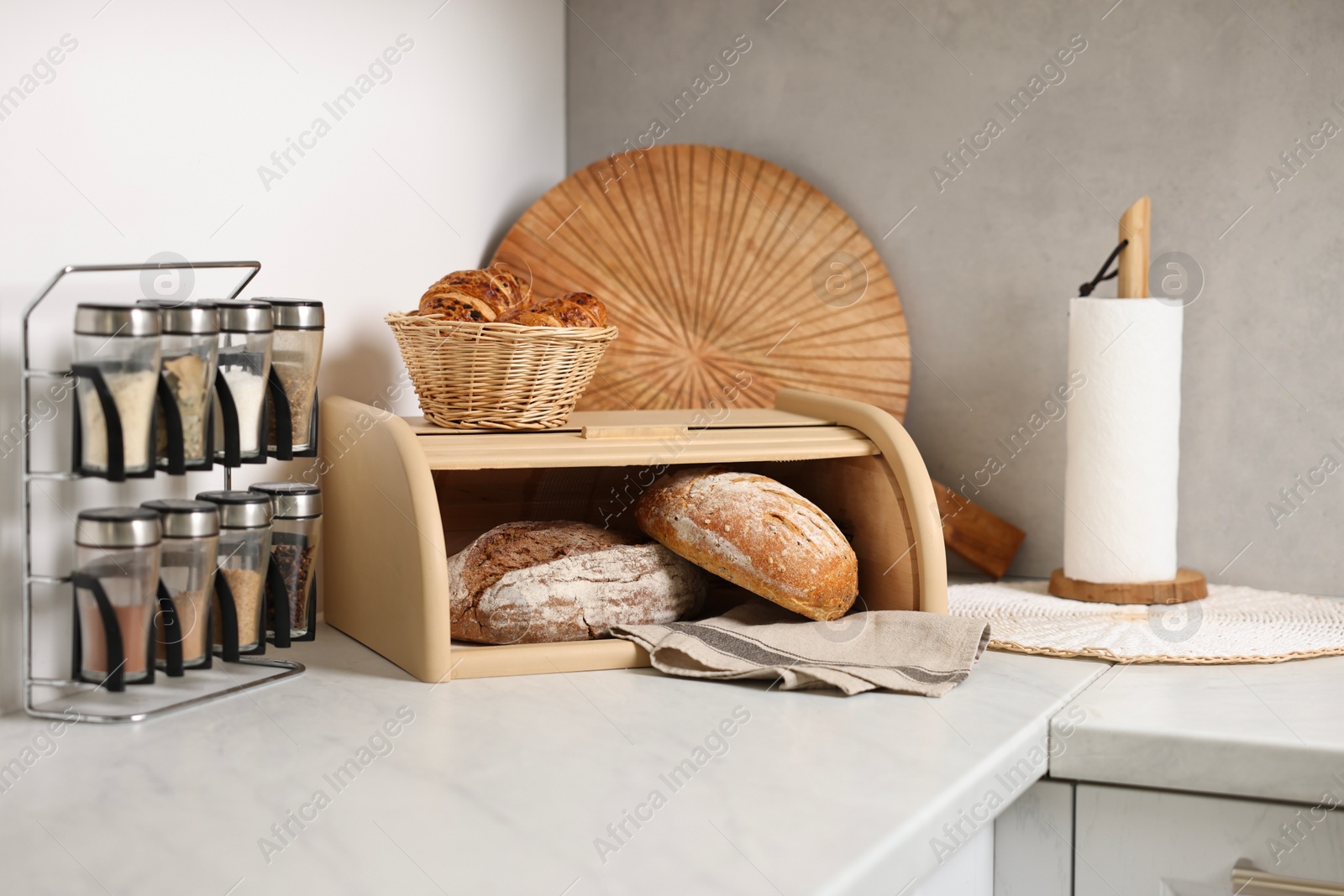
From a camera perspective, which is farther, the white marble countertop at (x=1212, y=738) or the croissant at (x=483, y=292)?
the croissant at (x=483, y=292)

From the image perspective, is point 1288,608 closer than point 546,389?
No

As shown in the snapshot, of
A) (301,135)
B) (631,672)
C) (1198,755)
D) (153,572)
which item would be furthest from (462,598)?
(1198,755)

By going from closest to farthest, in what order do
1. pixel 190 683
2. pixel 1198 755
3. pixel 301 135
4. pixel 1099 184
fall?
pixel 1198 755 → pixel 190 683 → pixel 301 135 → pixel 1099 184

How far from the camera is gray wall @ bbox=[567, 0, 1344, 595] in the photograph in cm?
129

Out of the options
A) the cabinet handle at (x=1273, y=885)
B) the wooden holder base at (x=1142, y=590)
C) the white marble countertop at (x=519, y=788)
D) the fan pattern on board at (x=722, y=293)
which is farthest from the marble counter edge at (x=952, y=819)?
the fan pattern on board at (x=722, y=293)

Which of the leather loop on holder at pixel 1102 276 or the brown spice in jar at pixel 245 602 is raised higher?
the leather loop on holder at pixel 1102 276

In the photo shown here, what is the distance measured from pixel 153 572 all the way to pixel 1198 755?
778mm

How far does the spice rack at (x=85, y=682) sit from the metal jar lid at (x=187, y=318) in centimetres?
7

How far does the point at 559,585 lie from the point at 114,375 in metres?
0.42

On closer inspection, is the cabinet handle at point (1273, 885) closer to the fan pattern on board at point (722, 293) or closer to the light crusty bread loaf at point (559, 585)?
the light crusty bread loaf at point (559, 585)

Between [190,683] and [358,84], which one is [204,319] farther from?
[358,84]

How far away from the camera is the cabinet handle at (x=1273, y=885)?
799 millimetres

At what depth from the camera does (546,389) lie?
1.10 meters

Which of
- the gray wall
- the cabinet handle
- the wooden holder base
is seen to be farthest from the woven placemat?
the cabinet handle
